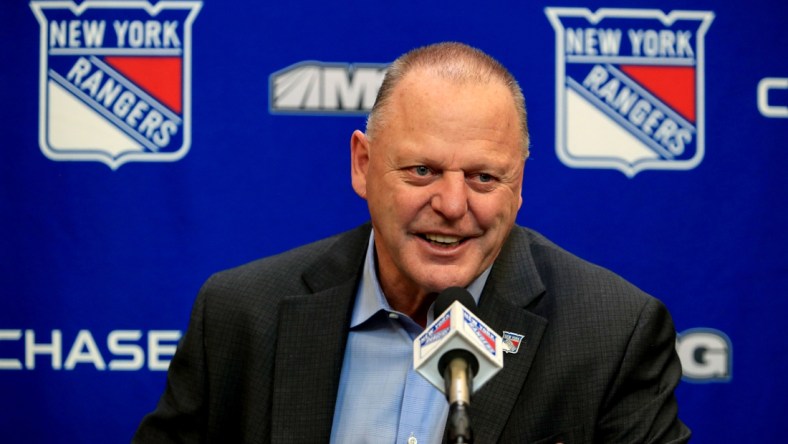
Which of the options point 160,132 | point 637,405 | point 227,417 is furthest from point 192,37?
point 637,405

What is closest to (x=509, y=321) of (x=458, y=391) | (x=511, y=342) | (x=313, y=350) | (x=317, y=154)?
(x=511, y=342)

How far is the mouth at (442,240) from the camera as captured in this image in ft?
6.19

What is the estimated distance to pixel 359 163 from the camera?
83.5 inches

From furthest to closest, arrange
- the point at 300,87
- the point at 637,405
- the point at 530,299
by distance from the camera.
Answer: the point at 300,87 < the point at 530,299 < the point at 637,405

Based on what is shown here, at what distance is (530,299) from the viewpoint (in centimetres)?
202

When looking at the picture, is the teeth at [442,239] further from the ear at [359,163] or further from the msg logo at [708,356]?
the msg logo at [708,356]

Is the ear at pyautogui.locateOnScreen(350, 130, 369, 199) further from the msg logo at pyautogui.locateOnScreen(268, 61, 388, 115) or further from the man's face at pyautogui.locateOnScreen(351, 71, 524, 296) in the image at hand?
the msg logo at pyautogui.locateOnScreen(268, 61, 388, 115)

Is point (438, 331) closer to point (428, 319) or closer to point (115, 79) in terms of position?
point (428, 319)

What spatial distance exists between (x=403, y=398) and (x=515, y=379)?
239 mm

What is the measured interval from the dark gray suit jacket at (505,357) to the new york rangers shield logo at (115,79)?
756 mm

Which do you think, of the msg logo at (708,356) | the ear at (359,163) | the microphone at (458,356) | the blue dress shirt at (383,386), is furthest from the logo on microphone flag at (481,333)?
the msg logo at (708,356)

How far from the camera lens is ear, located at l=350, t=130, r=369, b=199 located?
210cm

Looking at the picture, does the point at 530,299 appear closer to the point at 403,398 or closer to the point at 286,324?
the point at 403,398

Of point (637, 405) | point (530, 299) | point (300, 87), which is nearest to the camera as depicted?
point (637, 405)
